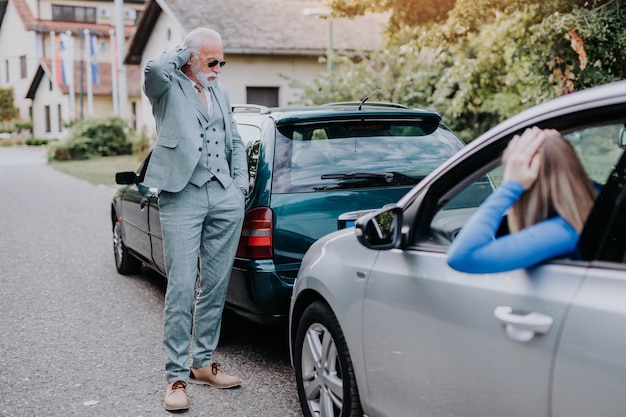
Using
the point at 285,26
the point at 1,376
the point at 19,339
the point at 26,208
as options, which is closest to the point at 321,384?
the point at 1,376

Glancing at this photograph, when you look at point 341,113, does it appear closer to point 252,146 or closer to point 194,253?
point 252,146

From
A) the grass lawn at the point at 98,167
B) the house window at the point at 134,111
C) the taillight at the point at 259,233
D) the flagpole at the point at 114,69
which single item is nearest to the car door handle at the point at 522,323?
the taillight at the point at 259,233

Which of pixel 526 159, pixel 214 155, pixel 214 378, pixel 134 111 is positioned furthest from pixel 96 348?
pixel 134 111

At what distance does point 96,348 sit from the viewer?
19.6 feet

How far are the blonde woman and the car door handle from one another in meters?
0.14

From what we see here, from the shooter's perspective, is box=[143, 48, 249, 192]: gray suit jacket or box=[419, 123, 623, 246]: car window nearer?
box=[419, 123, 623, 246]: car window

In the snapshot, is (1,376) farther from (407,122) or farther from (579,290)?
(579,290)

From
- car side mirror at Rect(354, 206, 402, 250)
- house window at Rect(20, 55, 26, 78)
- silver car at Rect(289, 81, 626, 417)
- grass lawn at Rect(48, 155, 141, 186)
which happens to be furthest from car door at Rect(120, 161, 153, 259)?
house window at Rect(20, 55, 26, 78)

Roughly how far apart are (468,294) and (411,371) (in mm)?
511

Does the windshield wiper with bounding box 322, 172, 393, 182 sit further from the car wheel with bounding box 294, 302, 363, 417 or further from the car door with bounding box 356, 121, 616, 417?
the car door with bounding box 356, 121, 616, 417

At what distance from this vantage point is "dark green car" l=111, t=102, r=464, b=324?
16.6ft

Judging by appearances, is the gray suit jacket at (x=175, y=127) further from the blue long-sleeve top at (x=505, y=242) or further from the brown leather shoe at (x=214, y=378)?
→ the blue long-sleeve top at (x=505, y=242)

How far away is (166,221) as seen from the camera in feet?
15.6

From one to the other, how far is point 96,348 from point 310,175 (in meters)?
2.12
